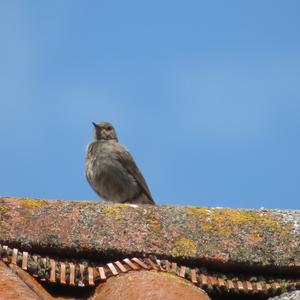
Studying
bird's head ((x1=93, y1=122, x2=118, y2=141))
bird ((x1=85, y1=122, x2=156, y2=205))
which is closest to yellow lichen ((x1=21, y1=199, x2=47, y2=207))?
bird ((x1=85, y1=122, x2=156, y2=205))

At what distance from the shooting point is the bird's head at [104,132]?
41.2 feet

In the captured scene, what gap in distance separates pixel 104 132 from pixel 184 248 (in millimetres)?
7533

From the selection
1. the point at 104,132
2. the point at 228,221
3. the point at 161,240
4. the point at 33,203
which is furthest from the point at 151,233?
the point at 104,132

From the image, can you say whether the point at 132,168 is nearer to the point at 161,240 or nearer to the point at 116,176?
the point at 116,176

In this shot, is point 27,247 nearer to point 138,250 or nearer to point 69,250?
point 69,250

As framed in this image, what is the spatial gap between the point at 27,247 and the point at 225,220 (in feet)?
3.56

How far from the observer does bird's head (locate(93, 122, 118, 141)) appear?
12.6m

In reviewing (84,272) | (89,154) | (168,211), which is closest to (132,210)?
(168,211)

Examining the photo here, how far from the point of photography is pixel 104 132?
41.6ft

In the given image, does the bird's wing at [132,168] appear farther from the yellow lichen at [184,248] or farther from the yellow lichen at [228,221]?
the yellow lichen at [184,248]

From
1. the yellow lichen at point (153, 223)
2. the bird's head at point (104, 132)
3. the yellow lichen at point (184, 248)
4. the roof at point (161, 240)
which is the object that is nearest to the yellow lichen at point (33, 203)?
the roof at point (161, 240)

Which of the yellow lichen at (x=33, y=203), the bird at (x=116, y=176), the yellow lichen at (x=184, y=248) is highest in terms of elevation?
the bird at (x=116, y=176)

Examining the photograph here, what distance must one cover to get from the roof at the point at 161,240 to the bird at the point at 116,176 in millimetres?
5908

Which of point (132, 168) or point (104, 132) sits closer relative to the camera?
point (132, 168)
